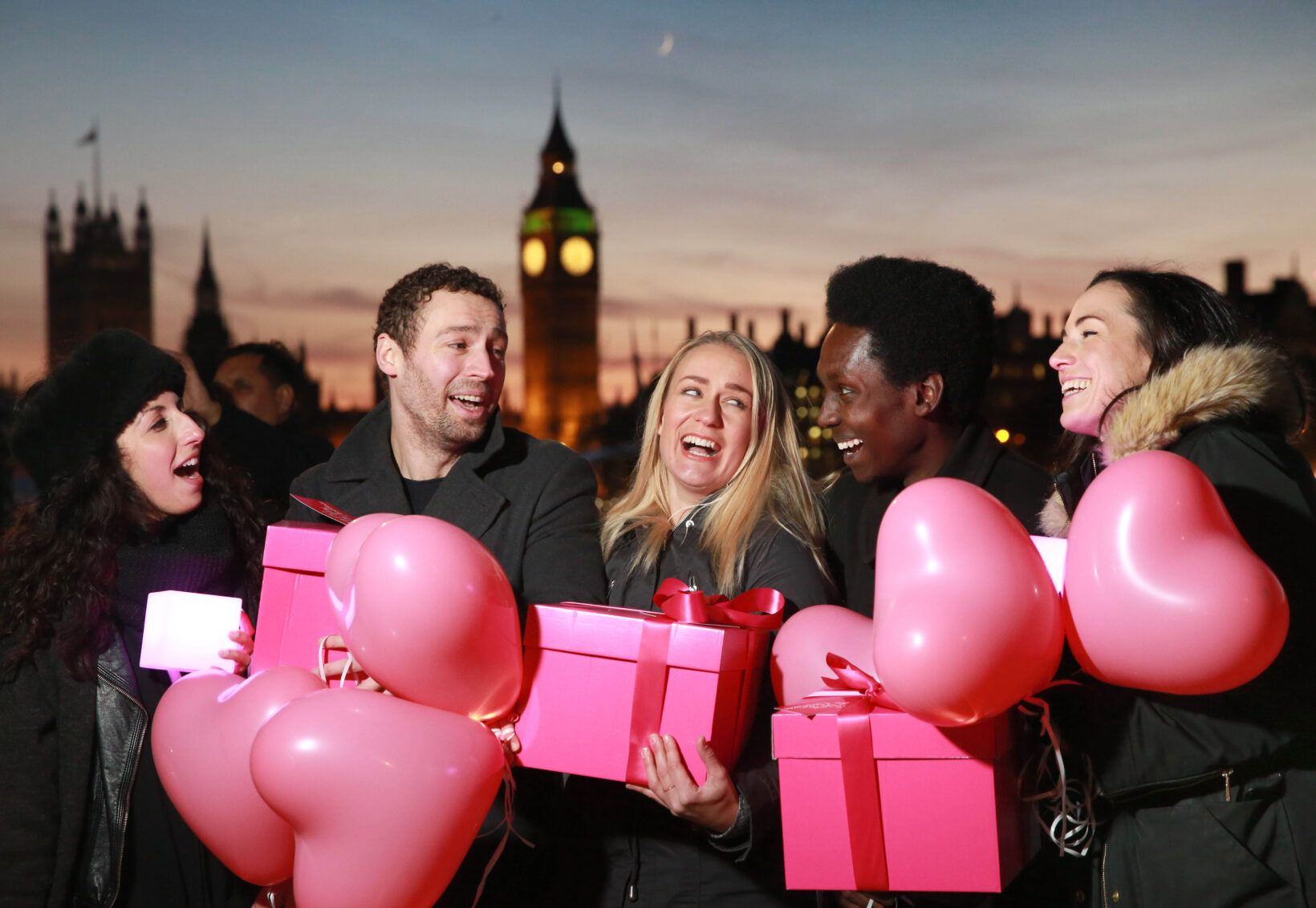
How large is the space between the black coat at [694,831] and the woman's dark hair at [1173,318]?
81cm

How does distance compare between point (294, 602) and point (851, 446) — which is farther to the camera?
point (851, 446)

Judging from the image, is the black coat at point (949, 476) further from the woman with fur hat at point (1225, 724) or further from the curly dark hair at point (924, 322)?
the woman with fur hat at point (1225, 724)

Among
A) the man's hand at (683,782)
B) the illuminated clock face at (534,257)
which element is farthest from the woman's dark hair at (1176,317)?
the illuminated clock face at (534,257)

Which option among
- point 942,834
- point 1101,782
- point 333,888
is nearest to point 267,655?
point 333,888

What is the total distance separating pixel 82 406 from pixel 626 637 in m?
1.62

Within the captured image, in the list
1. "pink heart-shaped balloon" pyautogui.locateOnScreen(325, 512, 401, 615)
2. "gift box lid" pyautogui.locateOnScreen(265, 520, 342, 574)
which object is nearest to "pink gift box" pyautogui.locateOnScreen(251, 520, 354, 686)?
"gift box lid" pyautogui.locateOnScreen(265, 520, 342, 574)

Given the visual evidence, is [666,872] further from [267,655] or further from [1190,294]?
[1190,294]

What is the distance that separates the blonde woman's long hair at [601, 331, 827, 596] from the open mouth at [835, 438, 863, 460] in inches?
11.9

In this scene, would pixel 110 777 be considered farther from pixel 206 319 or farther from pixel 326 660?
pixel 206 319

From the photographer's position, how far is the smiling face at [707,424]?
9.30 feet

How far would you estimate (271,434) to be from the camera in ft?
17.7

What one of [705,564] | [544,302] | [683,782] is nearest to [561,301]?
[544,302]

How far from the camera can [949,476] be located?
2.92m

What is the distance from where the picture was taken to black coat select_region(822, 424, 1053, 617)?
2.98 meters
